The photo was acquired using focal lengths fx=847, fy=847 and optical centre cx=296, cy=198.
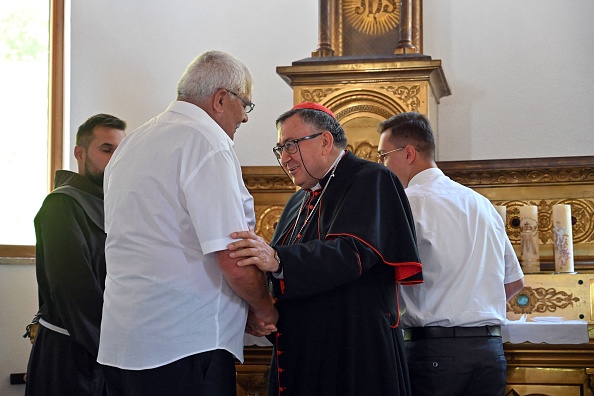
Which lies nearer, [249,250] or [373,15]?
[249,250]

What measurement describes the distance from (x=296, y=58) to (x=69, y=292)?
12.7ft

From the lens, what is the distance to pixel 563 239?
16.1 feet

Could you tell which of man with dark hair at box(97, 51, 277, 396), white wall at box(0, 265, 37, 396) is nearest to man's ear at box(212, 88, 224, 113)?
man with dark hair at box(97, 51, 277, 396)

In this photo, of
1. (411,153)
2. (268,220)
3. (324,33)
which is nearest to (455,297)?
(411,153)

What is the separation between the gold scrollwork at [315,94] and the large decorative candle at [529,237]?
1.45m

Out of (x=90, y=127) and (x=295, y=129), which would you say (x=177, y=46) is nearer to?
(x=90, y=127)

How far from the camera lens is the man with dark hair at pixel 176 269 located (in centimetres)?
255

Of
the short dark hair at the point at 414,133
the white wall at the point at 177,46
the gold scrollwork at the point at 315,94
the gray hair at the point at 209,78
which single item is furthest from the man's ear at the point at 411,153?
the white wall at the point at 177,46

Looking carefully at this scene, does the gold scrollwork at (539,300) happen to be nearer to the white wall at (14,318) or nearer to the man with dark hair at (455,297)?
the man with dark hair at (455,297)

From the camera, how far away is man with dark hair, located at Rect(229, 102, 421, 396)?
2846mm

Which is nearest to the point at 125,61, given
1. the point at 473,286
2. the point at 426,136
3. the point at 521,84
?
the point at 521,84

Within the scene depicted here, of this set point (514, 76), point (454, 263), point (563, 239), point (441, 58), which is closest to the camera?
point (454, 263)

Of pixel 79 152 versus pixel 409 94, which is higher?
pixel 409 94

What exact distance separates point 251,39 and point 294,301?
412cm
